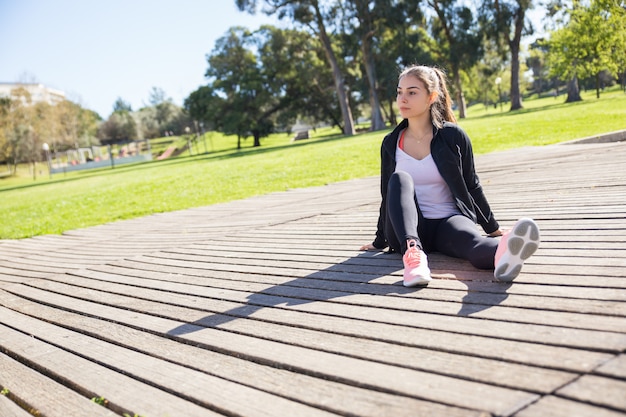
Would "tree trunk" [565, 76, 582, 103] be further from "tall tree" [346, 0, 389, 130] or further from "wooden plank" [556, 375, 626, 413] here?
"wooden plank" [556, 375, 626, 413]

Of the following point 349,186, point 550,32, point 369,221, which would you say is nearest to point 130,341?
point 369,221

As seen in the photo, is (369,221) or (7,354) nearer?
(7,354)

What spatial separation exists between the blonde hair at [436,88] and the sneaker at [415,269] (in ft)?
3.38

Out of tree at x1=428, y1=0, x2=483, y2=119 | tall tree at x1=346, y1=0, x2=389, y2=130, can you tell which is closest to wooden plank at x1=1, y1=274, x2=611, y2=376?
tall tree at x1=346, y1=0, x2=389, y2=130

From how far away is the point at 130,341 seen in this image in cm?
289

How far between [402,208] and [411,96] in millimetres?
824

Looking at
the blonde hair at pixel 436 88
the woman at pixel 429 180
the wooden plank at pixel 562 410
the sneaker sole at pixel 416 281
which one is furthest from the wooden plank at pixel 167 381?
the blonde hair at pixel 436 88

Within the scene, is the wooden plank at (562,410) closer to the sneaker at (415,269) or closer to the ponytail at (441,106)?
the sneaker at (415,269)

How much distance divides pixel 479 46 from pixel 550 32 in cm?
933

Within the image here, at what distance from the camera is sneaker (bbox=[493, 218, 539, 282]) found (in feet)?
8.54

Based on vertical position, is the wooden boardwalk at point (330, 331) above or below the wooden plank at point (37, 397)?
above

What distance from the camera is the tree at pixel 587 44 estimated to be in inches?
1332

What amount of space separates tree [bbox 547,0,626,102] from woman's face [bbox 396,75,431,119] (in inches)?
1290

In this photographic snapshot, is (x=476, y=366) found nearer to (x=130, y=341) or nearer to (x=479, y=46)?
(x=130, y=341)
